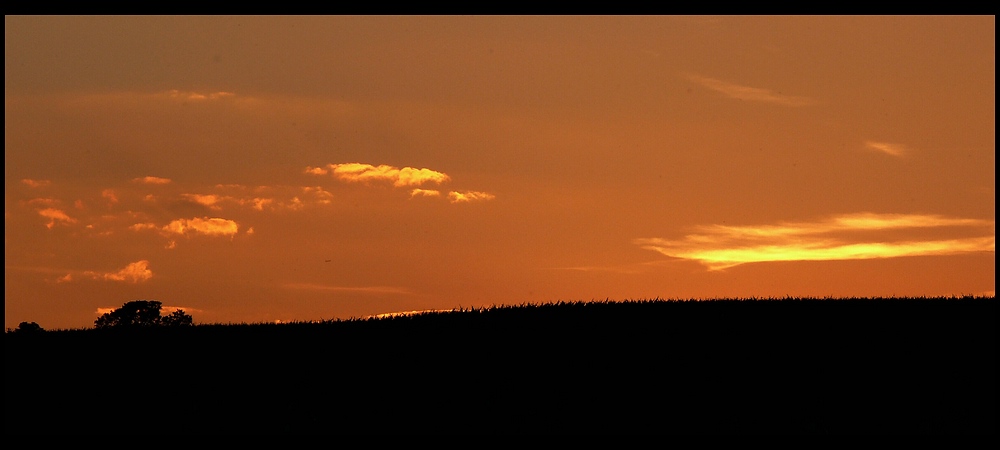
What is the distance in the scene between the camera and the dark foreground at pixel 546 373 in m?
22.9

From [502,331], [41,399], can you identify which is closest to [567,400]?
[502,331]

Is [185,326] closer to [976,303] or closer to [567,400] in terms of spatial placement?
[567,400]

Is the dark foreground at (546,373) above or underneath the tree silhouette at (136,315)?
underneath

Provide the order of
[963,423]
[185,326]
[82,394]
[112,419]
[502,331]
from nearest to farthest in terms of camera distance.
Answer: [963,423] → [112,419] → [82,394] → [502,331] → [185,326]

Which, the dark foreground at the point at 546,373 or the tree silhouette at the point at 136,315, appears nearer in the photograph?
the dark foreground at the point at 546,373

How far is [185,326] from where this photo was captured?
101 ft

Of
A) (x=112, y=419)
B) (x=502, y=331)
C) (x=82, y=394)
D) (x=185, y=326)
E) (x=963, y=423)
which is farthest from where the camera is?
(x=185, y=326)

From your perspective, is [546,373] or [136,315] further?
[136,315]

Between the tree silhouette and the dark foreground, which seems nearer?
the dark foreground

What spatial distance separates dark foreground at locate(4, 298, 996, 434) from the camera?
902 inches

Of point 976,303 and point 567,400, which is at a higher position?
point 976,303

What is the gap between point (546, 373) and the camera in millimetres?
25266

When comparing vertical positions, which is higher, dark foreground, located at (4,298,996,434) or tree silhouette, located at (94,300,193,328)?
tree silhouette, located at (94,300,193,328)

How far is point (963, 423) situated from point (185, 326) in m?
20.5
